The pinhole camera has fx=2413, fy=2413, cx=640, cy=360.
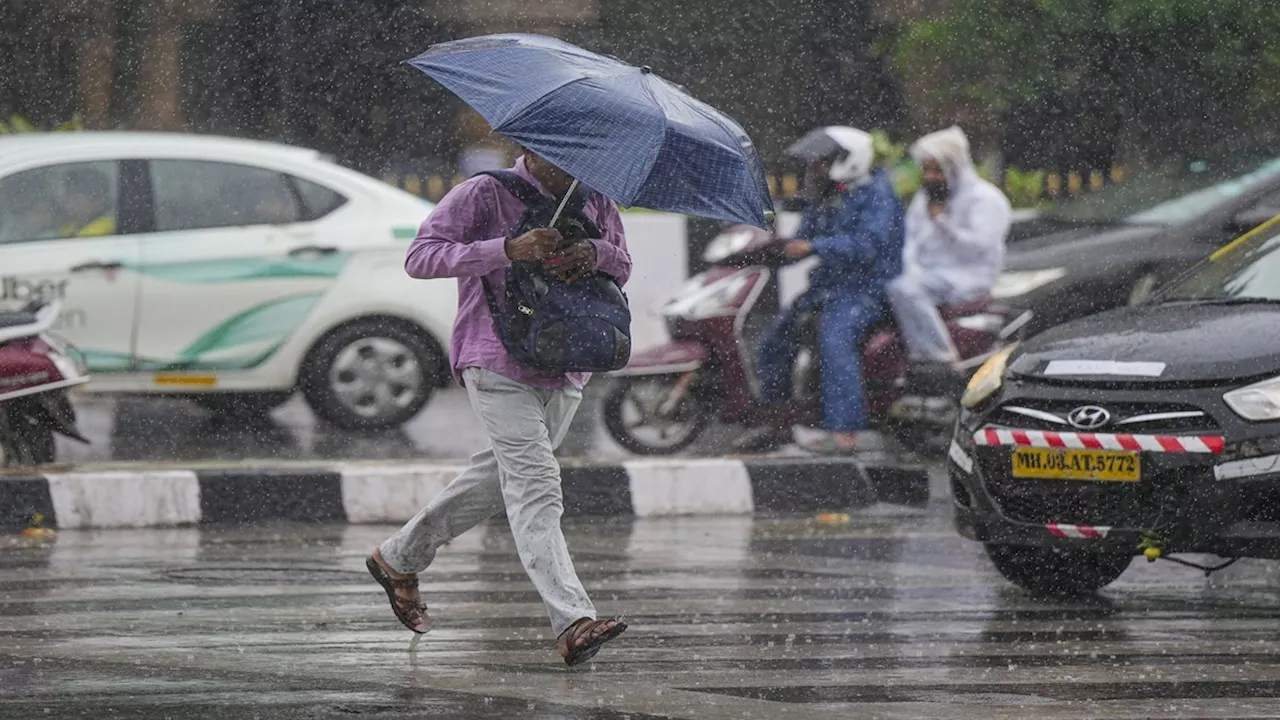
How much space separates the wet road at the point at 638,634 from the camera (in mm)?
5859

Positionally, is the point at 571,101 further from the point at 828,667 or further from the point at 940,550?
the point at 940,550

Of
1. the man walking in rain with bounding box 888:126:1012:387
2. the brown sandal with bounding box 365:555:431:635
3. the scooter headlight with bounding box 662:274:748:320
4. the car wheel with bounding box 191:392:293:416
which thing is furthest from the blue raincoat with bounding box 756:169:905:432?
the brown sandal with bounding box 365:555:431:635

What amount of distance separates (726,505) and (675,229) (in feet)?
17.7

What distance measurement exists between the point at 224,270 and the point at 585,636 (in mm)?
6112

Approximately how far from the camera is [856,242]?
11344 millimetres

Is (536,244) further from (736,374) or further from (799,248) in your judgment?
(736,374)

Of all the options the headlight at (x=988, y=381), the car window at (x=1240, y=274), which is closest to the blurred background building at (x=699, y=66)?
the car window at (x=1240, y=274)

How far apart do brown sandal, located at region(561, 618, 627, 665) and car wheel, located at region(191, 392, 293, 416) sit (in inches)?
257

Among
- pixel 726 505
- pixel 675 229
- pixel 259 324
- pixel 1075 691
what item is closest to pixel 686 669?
pixel 1075 691

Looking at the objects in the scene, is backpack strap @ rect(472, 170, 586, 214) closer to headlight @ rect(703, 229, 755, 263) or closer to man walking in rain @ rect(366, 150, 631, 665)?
man walking in rain @ rect(366, 150, 631, 665)

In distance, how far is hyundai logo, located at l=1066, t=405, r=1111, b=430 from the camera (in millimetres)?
7352

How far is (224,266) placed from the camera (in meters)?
11.8

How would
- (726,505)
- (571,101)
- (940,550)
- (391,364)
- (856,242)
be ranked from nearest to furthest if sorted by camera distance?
(571,101) → (940,550) → (726,505) → (856,242) → (391,364)

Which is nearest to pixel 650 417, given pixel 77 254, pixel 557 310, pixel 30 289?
pixel 77 254
